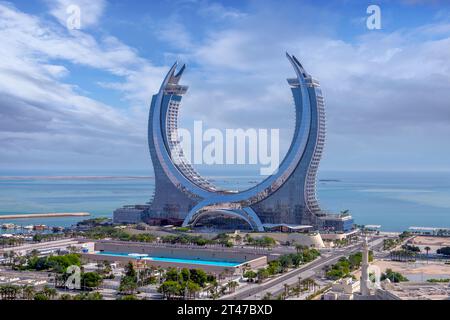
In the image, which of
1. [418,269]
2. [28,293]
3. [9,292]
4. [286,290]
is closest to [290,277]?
[286,290]

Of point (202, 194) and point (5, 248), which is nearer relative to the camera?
point (5, 248)

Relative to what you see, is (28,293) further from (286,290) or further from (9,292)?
(286,290)

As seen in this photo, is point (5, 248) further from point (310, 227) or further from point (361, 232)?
point (361, 232)

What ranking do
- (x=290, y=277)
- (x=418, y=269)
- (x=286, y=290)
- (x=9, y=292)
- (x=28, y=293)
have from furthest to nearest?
(x=418, y=269) → (x=290, y=277) → (x=286, y=290) → (x=9, y=292) → (x=28, y=293)

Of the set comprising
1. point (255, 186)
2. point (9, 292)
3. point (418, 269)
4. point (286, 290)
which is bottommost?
point (418, 269)
